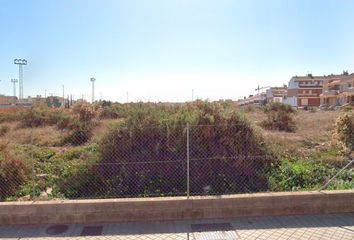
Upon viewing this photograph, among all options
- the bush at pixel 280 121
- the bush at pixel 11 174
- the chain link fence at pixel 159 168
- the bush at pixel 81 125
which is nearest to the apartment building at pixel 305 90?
the bush at pixel 280 121

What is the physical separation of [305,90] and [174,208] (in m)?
89.2

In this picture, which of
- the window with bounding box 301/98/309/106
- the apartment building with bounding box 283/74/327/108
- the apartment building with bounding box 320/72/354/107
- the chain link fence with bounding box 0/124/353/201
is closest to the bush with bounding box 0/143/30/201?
the chain link fence with bounding box 0/124/353/201

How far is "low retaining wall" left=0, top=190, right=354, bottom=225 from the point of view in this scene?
496 centimetres

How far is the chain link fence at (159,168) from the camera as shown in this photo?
631 centimetres

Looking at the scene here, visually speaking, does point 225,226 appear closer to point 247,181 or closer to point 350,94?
point 247,181

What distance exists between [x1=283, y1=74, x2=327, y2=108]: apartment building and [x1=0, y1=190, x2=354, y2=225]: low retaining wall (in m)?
81.6

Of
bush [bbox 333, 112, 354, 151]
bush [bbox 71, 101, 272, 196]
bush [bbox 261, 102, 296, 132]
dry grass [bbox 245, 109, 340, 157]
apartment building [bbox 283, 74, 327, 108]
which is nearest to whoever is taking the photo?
bush [bbox 71, 101, 272, 196]

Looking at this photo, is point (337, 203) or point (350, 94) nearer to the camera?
point (337, 203)

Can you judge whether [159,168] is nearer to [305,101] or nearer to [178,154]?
[178,154]

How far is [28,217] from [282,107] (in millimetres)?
19629

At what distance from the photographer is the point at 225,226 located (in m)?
4.82

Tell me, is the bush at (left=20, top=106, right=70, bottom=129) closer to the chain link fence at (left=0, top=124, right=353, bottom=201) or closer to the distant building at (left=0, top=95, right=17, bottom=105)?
the chain link fence at (left=0, top=124, right=353, bottom=201)

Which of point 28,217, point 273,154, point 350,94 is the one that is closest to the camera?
point 28,217

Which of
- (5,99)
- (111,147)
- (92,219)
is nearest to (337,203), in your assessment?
(92,219)
